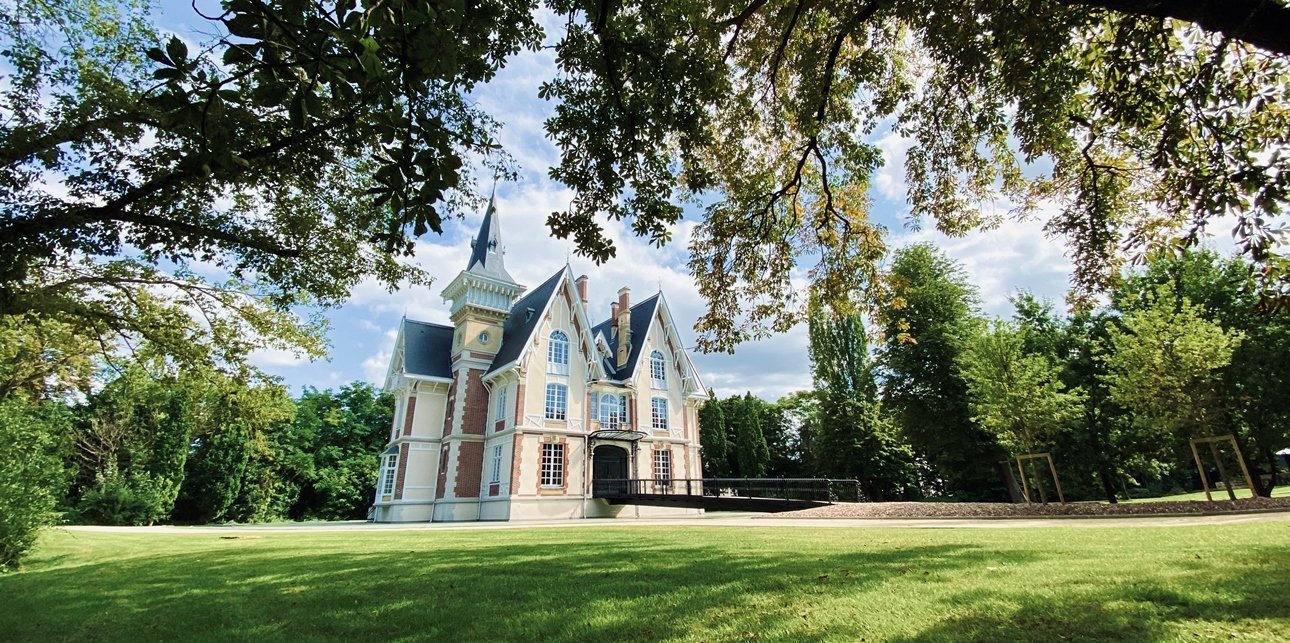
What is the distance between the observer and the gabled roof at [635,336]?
32.0 meters

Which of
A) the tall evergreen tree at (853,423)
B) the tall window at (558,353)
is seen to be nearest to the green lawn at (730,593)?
the tall window at (558,353)

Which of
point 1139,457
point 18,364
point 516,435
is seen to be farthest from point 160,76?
point 1139,457

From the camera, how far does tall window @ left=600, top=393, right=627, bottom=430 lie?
→ 98.7 feet

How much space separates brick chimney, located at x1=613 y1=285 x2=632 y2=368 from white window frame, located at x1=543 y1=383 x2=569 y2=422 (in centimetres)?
488

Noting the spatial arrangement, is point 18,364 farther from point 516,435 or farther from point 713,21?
point 713,21

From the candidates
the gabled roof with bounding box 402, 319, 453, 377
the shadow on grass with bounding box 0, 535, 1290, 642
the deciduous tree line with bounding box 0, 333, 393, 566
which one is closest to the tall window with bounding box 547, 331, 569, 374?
the gabled roof with bounding box 402, 319, 453, 377

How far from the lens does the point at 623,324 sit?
112 feet

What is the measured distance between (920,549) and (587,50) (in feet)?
24.3

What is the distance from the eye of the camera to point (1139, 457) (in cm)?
2541

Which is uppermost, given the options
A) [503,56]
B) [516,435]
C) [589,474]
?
[503,56]

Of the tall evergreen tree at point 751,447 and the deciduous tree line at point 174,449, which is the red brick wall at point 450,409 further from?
the tall evergreen tree at point 751,447

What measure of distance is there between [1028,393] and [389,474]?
93.8ft

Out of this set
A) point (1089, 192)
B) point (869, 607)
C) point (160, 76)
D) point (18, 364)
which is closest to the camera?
point (160, 76)

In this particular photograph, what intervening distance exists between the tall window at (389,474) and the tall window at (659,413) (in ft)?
44.9
